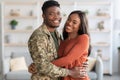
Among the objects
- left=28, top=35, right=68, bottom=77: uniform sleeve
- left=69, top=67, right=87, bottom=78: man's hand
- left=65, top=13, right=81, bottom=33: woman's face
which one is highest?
left=65, top=13, right=81, bottom=33: woman's face

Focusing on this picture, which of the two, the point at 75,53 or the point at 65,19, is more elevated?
the point at 65,19

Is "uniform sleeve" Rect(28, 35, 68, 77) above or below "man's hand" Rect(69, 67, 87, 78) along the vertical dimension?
above

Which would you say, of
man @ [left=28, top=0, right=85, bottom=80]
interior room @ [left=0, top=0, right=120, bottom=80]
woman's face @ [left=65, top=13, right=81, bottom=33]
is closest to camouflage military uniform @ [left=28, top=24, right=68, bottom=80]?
man @ [left=28, top=0, right=85, bottom=80]

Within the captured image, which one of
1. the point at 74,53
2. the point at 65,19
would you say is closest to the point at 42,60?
the point at 74,53

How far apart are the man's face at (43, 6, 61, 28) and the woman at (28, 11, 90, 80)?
9 cm

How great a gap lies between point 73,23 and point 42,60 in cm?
36

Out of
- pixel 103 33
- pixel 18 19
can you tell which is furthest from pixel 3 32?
pixel 103 33

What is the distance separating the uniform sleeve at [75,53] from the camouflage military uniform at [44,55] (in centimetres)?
5

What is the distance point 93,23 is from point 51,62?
5.42 metres

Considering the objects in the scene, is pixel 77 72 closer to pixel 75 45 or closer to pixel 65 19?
pixel 75 45

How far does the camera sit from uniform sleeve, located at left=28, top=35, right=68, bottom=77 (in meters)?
1.92

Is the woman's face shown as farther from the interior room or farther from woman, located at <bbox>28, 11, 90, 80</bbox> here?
the interior room

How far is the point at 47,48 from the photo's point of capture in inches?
78.1

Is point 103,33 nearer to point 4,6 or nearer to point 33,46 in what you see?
point 4,6
